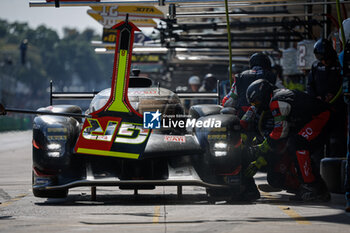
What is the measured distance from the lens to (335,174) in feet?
36.4

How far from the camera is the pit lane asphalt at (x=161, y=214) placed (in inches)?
294

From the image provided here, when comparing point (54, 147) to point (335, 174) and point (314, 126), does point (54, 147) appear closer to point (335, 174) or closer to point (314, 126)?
point (314, 126)

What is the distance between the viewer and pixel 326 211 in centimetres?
880

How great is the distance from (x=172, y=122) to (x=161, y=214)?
2.41 meters

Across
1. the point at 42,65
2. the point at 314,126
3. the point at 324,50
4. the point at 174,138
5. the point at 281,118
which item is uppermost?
the point at 324,50

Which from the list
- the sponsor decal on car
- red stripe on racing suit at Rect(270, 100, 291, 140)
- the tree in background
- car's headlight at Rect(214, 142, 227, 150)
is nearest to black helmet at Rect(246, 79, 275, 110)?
red stripe on racing suit at Rect(270, 100, 291, 140)

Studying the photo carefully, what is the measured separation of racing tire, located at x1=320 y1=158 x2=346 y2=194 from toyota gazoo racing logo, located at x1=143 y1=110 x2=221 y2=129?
6.70ft

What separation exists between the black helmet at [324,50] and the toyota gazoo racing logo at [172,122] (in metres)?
1.88

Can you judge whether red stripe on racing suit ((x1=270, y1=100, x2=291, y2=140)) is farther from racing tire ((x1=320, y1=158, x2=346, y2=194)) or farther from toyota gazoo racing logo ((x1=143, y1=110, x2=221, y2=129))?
racing tire ((x1=320, y1=158, x2=346, y2=194))

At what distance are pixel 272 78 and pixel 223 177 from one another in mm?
2748

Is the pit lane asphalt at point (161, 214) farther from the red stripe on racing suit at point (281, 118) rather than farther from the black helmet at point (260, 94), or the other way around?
the black helmet at point (260, 94)

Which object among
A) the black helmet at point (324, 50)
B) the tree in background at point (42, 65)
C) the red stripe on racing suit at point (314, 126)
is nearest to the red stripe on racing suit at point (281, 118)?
the red stripe on racing suit at point (314, 126)

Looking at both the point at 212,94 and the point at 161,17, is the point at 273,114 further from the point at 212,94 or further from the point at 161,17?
the point at 161,17

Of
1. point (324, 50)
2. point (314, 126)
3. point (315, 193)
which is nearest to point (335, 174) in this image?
point (314, 126)
